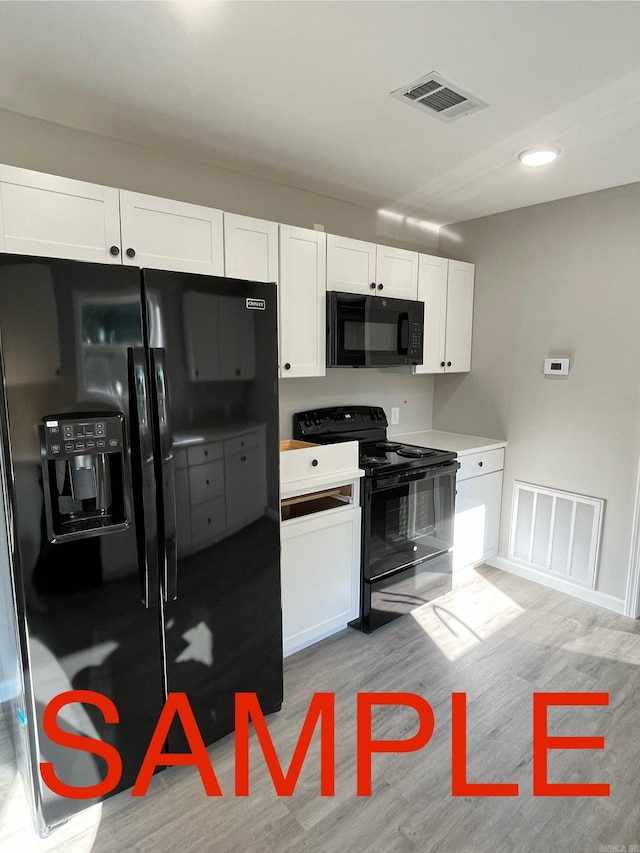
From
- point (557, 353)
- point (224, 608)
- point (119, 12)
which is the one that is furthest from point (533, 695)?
point (119, 12)

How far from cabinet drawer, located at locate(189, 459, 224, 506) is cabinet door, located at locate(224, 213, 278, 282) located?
1033 mm

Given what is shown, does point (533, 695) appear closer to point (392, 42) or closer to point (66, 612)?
point (66, 612)

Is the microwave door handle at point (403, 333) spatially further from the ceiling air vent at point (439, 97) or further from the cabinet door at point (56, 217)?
the cabinet door at point (56, 217)

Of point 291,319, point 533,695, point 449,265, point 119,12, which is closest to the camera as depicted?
point 119,12

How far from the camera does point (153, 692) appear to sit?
177 cm

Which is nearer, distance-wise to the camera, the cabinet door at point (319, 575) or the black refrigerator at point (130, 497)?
the black refrigerator at point (130, 497)

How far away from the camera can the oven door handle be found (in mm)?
2771

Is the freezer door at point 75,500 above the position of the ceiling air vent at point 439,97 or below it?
below

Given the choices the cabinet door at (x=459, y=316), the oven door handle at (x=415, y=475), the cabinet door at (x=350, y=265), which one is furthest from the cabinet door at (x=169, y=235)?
the cabinet door at (x=459, y=316)

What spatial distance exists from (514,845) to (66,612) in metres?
1.59

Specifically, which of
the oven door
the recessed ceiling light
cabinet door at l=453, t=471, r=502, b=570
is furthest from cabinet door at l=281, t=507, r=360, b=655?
the recessed ceiling light

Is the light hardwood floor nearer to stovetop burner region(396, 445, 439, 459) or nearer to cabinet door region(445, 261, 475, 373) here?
stovetop burner region(396, 445, 439, 459)

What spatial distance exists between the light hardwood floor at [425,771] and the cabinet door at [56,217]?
6.48ft

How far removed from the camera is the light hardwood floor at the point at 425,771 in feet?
5.38
